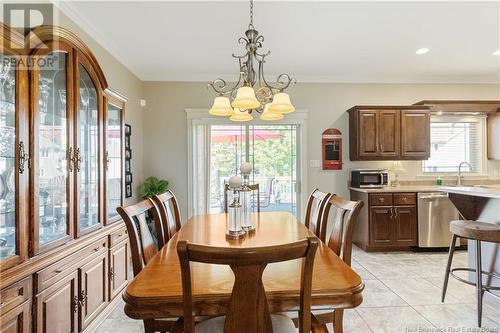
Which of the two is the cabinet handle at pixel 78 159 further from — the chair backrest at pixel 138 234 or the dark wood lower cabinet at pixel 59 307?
the dark wood lower cabinet at pixel 59 307

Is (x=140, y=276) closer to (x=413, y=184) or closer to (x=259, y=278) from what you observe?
(x=259, y=278)

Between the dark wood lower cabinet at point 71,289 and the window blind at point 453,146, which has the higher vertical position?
the window blind at point 453,146

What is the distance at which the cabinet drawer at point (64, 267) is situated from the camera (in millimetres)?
1648

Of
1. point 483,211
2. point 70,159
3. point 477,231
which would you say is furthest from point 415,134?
point 70,159

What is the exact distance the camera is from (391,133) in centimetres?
441

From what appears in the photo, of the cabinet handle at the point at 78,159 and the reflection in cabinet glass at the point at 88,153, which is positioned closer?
the cabinet handle at the point at 78,159

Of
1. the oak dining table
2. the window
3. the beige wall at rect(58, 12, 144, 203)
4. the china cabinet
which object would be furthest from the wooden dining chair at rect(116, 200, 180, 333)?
the window

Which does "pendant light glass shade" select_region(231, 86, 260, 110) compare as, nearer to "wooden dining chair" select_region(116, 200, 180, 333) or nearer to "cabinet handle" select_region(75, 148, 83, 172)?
"wooden dining chair" select_region(116, 200, 180, 333)

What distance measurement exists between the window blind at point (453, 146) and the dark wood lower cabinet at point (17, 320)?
5282 mm

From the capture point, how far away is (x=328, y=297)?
1.15m

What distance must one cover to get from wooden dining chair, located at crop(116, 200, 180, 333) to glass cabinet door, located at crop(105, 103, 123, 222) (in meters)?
0.89

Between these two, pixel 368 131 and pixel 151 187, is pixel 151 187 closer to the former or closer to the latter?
pixel 151 187

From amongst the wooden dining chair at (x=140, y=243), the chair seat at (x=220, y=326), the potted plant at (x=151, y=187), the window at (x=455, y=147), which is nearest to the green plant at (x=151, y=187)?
the potted plant at (x=151, y=187)

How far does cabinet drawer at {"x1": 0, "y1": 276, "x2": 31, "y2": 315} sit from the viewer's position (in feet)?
4.54
